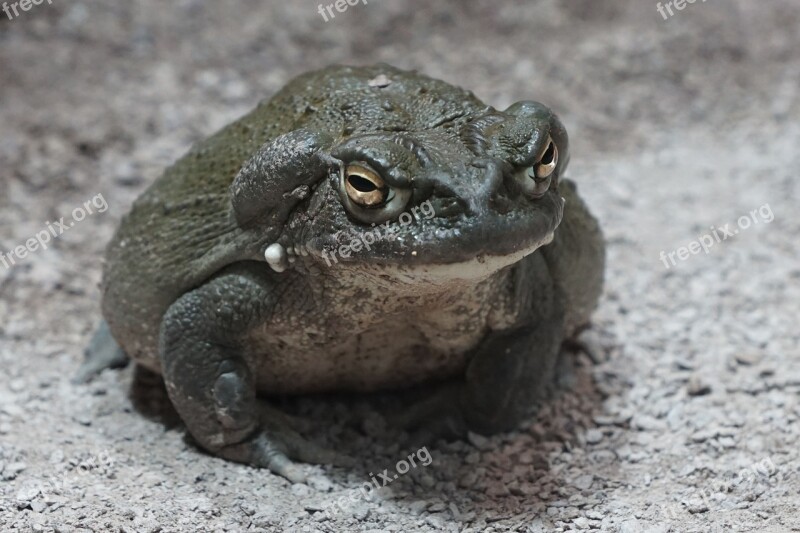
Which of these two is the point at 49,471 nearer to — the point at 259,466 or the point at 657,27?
the point at 259,466

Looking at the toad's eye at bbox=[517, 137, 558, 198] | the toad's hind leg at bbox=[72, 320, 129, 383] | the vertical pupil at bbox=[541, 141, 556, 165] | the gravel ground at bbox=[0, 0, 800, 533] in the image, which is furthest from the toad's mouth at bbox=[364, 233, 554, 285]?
the toad's hind leg at bbox=[72, 320, 129, 383]

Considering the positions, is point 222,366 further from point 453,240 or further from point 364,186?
point 453,240

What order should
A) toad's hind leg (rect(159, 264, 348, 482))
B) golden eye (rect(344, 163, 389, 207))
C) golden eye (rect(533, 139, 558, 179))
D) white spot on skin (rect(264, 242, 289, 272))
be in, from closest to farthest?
golden eye (rect(344, 163, 389, 207))
golden eye (rect(533, 139, 558, 179))
white spot on skin (rect(264, 242, 289, 272))
toad's hind leg (rect(159, 264, 348, 482))

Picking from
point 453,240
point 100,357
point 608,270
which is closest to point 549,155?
point 453,240

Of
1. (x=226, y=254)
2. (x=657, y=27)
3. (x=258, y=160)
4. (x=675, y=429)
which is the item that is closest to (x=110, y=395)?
(x=226, y=254)

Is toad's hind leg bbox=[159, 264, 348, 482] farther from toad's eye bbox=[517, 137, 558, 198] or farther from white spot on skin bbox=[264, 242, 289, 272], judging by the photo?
toad's eye bbox=[517, 137, 558, 198]

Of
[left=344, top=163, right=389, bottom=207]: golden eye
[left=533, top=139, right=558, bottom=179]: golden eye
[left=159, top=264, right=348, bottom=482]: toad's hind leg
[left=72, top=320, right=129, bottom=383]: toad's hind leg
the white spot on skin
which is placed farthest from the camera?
[left=72, top=320, right=129, bottom=383]: toad's hind leg

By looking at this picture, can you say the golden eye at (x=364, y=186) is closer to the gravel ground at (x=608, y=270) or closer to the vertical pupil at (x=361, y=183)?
the vertical pupil at (x=361, y=183)

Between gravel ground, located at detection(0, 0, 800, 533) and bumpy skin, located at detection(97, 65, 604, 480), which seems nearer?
bumpy skin, located at detection(97, 65, 604, 480)
